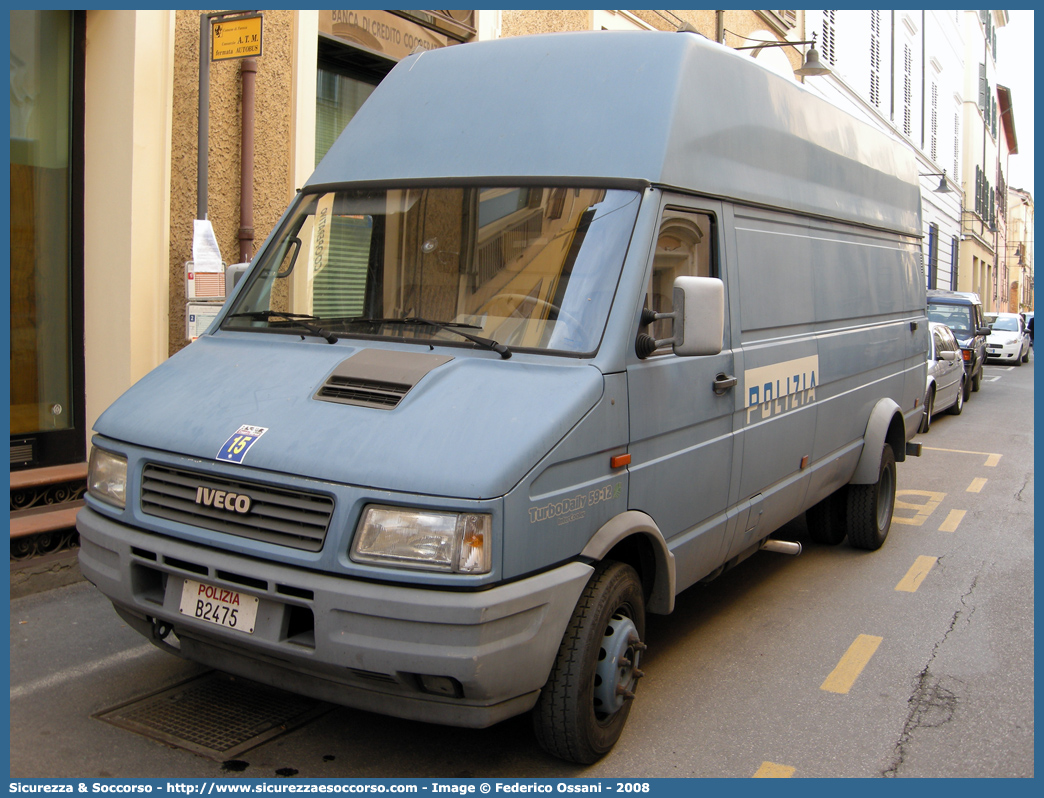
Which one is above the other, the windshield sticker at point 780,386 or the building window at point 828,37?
the building window at point 828,37

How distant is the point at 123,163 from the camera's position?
6957 millimetres

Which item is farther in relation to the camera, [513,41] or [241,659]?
[513,41]

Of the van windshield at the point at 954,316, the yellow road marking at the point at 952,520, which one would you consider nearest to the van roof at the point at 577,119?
the yellow road marking at the point at 952,520

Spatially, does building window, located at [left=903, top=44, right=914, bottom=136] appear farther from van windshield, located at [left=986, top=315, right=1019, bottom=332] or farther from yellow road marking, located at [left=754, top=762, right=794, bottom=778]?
yellow road marking, located at [left=754, top=762, right=794, bottom=778]

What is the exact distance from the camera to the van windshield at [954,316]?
1897 cm

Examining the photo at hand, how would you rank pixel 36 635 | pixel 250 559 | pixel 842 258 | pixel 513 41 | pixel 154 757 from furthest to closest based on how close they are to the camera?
pixel 842 258 < pixel 36 635 < pixel 513 41 < pixel 154 757 < pixel 250 559

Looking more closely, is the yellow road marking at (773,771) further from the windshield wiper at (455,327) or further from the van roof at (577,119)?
the van roof at (577,119)

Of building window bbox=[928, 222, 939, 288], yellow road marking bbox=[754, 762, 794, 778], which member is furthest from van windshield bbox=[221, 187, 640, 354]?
building window bbox=[928, 222, 939, 288]

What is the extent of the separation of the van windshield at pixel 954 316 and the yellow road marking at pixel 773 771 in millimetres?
16785

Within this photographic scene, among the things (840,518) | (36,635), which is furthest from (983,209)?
A: (36,635)

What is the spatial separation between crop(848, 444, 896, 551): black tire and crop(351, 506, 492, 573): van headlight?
4.56 meters

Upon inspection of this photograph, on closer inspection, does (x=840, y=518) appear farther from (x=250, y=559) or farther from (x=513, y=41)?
(x=250, y=559)

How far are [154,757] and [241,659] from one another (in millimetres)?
581

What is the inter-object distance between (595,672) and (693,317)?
4.67ft
